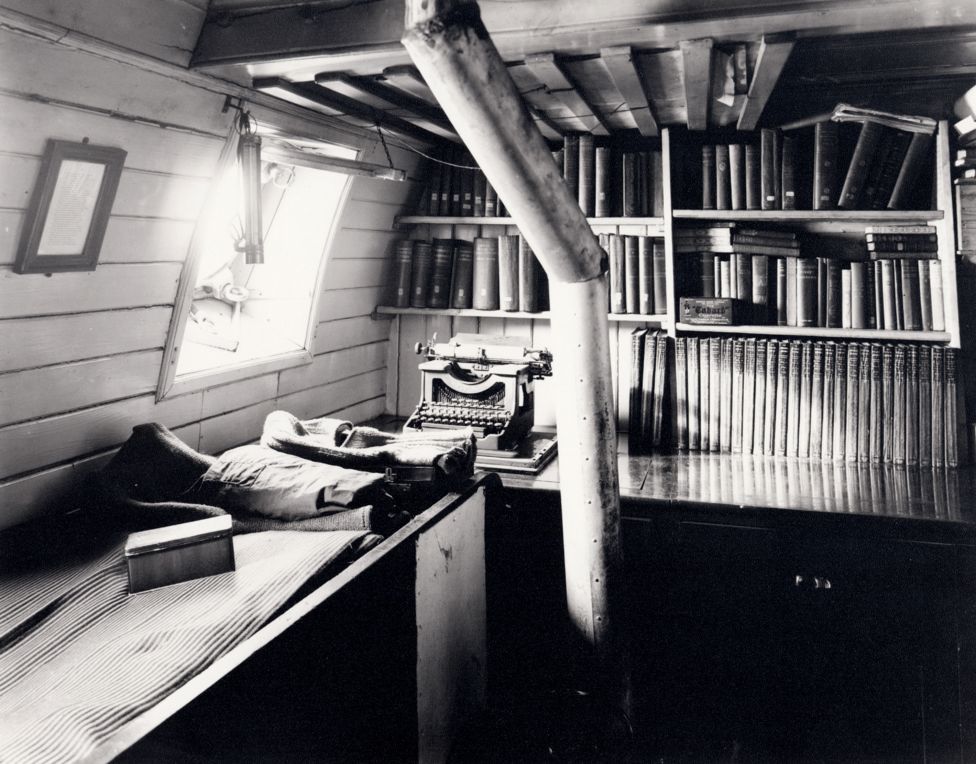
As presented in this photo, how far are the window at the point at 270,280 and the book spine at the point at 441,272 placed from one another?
54cm

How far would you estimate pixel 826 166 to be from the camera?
2.65m

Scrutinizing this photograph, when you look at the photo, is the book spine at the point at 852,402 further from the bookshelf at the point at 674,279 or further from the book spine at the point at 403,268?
the book spine at the point at 403,268

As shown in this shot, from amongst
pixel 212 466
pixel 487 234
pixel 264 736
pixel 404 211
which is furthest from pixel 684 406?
pixel 264 736

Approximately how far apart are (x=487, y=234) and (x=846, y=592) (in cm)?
197

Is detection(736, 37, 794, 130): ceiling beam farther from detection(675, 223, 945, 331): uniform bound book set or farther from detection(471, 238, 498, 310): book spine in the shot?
detection(471, 238, 498, 310): book spine

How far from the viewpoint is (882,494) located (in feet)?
7.65

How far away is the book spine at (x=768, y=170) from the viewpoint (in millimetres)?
2736

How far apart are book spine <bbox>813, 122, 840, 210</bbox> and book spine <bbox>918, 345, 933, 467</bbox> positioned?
0.60 metres

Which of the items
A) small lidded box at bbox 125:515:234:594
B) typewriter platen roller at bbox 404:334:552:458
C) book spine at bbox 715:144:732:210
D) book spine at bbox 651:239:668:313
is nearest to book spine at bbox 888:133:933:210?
book spine at bbox 715:144:732:210

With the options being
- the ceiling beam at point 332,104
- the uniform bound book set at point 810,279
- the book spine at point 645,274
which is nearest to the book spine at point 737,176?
the uniform bound book set at point 810,279

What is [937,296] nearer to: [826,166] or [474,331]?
[826,166]

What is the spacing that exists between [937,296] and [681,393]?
2.94 feet

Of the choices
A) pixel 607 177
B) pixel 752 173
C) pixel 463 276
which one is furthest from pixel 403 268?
pixel 752 173

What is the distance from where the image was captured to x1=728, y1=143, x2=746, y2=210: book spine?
278 cm
